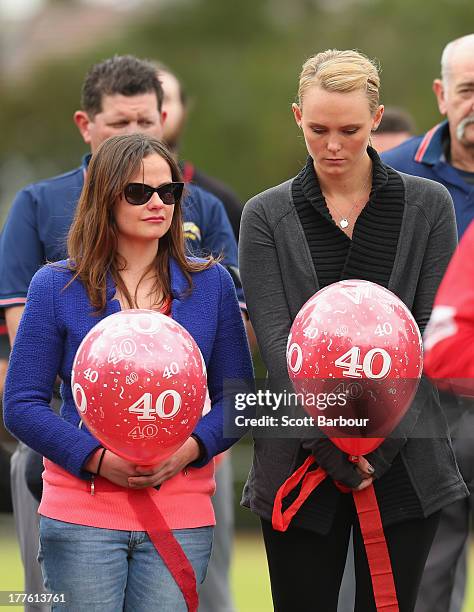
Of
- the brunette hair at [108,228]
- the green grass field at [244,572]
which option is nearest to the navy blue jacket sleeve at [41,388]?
the brunette hair at [108,228]

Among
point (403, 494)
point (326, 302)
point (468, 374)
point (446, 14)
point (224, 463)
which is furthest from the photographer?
point (446, 14)

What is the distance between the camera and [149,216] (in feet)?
14.9

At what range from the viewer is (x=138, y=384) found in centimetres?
409

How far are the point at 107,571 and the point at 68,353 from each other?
2.21 ft

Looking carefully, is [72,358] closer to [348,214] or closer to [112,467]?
[112,467]

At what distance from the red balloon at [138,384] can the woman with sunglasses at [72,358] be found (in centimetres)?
18

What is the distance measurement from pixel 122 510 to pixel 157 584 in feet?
0.79

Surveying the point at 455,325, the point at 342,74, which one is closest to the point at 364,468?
the point at 455,325

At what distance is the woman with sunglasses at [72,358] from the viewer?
4316 mm

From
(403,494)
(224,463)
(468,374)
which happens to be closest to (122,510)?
(403,494)

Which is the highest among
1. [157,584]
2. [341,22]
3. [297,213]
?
[297,213]

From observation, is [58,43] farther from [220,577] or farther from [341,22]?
[220,577]

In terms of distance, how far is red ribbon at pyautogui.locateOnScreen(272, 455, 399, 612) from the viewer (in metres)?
4.40

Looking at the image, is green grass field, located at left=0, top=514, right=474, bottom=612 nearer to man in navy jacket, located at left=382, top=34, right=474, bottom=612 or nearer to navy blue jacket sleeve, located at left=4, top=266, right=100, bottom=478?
man in navy jacket, located at left=382, top=34, right=474, bottom=612
